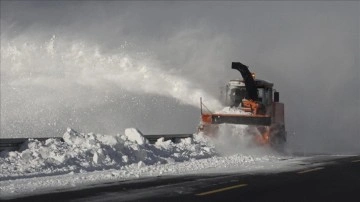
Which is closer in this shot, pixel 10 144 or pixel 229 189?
pixel 229 189

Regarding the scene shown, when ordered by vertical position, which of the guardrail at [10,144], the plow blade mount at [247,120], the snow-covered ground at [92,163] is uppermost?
the plow blade mount at [247,120]

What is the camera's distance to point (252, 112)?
21469mm

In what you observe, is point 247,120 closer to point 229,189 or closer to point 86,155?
point 86,155

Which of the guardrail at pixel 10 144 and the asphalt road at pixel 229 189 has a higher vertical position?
the guardrail at pixel 10 144

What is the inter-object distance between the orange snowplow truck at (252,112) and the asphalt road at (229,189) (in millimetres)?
8503

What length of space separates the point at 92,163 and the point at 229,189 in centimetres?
594

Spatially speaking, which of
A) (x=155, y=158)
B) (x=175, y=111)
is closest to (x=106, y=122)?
(x=175, y=111)

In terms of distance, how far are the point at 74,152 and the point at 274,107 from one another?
11.7 metres

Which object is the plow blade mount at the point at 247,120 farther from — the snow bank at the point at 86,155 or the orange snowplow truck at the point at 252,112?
the snow bank at the point at 86,155

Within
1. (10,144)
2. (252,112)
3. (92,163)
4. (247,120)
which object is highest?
(252,112)

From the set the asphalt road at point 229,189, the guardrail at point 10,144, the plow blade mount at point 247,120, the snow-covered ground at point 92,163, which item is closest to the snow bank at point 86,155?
the snow-covered ground at point 92,163

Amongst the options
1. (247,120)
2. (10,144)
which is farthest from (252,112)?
(10,144)

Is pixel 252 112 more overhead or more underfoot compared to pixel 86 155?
more overhead

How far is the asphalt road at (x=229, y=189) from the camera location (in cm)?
824
